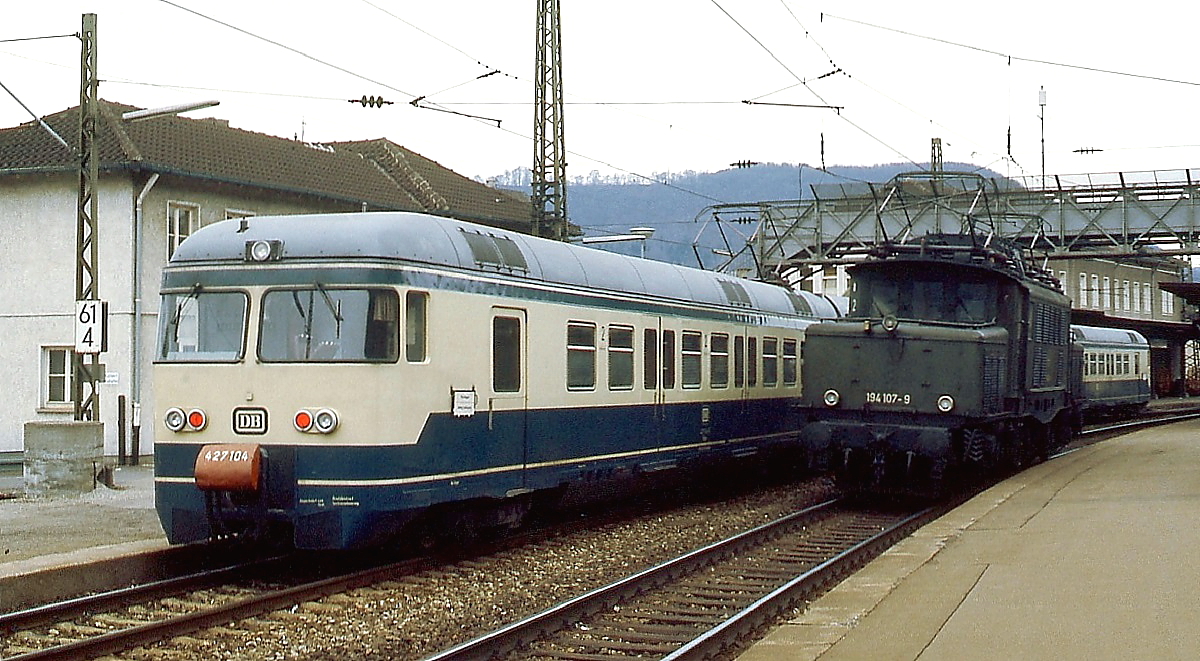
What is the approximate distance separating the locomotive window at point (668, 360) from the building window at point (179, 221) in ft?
46.5

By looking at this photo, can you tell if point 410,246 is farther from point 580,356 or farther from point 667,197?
point 667,197

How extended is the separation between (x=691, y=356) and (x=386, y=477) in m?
6.66

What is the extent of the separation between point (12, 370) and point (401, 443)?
750 inches

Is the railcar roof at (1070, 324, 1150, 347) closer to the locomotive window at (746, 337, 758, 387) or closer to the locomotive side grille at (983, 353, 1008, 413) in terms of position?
the locomotive window at (746, 337, 758, 387)

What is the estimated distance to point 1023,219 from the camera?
118 ft

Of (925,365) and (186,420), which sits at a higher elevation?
(925,365)

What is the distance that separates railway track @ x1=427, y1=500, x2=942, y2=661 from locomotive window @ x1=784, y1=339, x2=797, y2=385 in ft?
18.6

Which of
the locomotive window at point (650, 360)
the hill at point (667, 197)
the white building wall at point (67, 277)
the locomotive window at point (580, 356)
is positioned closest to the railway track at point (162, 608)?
the locomotive window at point (580, 356)

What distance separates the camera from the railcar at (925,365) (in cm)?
1611

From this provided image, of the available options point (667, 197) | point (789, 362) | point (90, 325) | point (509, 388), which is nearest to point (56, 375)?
point (90, 325)

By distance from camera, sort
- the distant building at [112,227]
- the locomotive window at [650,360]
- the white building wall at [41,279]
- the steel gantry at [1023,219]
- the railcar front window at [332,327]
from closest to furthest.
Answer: the railcar front window at [332,327] < the locomotive window at [650,360] < the distant building at [112,227] < the white building wall at [41,279] < the steel gantry at [1023,219]

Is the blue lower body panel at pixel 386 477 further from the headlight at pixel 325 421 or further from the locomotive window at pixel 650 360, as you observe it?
the locomotive window at pixel 650 360

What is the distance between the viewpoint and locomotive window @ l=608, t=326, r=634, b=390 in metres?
14.7

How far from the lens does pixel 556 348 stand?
13484mm
